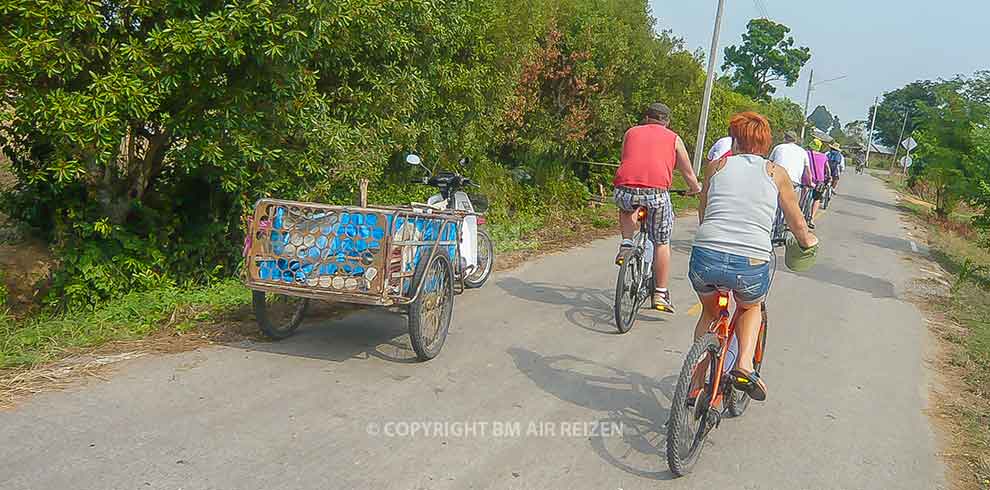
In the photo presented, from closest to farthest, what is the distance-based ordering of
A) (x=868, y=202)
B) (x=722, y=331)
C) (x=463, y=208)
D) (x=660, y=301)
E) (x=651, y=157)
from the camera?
(x=722, y=331)
(x=651, y=157)
(x=660, y=301)
(x=463, y=208)
(x=868, y=202)

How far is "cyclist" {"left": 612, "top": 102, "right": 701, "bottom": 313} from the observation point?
689 cm

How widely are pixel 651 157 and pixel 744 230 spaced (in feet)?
8.57

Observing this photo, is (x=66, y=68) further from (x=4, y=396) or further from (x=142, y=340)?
(x=4, y=396)

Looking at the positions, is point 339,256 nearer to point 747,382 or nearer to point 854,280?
point 747,382

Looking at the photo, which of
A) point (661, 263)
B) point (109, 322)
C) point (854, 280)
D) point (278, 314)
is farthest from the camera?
point (854, 280)

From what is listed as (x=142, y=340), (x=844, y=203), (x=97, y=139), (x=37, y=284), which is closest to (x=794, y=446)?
(x=142, y=340)

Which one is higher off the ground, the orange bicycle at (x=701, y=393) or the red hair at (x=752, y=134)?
the red hair at (x=752, y=134)

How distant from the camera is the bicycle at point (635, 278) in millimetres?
6777

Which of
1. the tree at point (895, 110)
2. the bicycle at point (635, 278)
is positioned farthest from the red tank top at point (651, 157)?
the tree at point (895, 110)

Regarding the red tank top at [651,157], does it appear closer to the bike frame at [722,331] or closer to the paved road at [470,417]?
the paved road at [470,417]

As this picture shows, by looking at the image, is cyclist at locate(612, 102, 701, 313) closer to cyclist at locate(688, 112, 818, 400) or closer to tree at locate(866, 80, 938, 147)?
cyclist at locate(688, 112, 818, 400)

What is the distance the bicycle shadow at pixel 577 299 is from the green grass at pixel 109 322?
2880 millimetres

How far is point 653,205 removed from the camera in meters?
7.02

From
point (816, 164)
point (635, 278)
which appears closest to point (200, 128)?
point (635, 278)
